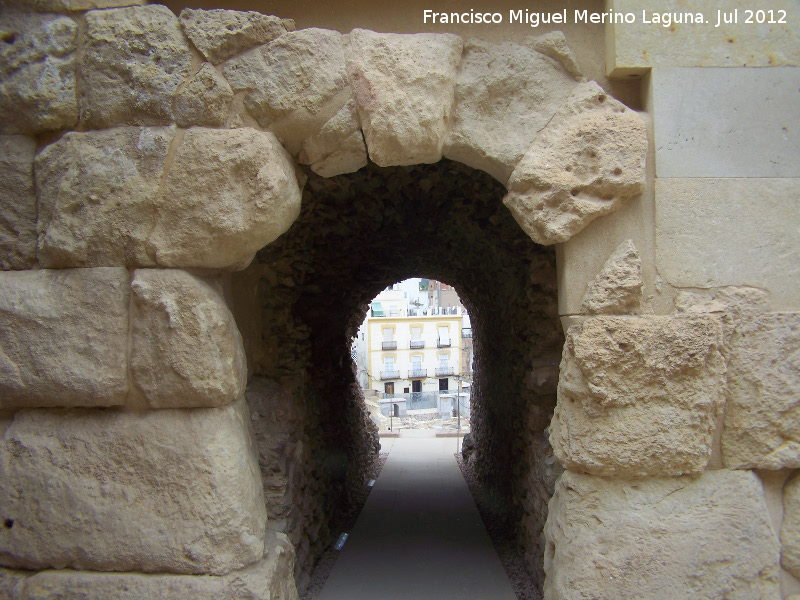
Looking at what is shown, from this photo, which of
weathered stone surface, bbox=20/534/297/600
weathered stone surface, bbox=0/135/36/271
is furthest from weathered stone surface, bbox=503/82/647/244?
weathered stone surface, bbox=0/135/36/271

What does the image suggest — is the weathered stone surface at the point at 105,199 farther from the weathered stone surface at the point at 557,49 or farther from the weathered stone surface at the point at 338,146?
the weathered stone surface at the point at 557,49

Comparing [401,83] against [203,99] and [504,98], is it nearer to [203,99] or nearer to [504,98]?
[504,98]

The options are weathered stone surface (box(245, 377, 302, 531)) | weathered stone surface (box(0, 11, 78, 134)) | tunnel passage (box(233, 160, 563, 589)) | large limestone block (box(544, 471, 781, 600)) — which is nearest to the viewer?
large limestone block (box(544, 471, 781, 600))

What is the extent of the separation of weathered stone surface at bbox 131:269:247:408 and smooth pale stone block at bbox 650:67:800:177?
1688 millimetres

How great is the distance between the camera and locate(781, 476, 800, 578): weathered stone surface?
174cm

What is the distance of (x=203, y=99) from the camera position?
177 centimetres

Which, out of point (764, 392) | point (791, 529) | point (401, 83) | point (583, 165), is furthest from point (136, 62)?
point (791, 529)

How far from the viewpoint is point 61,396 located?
1.76 m

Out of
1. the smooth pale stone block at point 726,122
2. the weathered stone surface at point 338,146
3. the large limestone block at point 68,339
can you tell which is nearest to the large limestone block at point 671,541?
the smooth pale stone block at point 726,122

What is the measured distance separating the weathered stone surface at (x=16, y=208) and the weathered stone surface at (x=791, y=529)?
2.79 metres

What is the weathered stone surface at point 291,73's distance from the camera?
179cm

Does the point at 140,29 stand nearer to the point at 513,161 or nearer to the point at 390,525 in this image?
the point at 513,161

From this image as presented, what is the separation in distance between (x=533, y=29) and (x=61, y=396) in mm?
2173

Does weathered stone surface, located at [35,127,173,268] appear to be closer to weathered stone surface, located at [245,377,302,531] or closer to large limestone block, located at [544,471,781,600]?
weathered stone surface, located at [245,377,302,531]
